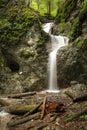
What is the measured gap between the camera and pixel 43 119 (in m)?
9.59

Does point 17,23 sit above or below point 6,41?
above

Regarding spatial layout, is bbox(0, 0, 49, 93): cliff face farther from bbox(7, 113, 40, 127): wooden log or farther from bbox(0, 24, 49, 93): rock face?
bbox(7, 113, 40, 127): wooden log

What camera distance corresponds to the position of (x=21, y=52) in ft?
56.5

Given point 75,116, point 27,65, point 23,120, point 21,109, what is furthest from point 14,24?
point 75,116

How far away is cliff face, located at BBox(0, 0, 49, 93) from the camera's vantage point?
16.5 metres

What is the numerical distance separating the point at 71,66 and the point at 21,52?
12.7 ft

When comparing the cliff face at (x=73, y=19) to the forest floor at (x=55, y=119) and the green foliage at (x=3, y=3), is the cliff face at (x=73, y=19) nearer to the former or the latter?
the green foliage at (x=3, y=3)

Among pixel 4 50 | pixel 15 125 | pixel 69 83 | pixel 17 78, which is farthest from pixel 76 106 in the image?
pixel 4 50

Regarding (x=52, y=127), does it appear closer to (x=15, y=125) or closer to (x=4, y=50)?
(x=15, y=125)

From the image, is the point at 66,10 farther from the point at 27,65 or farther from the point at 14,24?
the point at 27,65

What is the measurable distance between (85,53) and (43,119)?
736 centimetres

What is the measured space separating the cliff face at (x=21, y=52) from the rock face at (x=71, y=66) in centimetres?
120

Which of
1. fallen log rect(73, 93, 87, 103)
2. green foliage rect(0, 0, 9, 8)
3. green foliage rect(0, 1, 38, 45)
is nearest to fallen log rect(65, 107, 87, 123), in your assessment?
fallen log rect(73, 93, 87, 103)

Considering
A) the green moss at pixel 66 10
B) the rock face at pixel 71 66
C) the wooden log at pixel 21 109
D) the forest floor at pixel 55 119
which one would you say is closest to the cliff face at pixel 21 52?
the rock face at pixel 71 66
